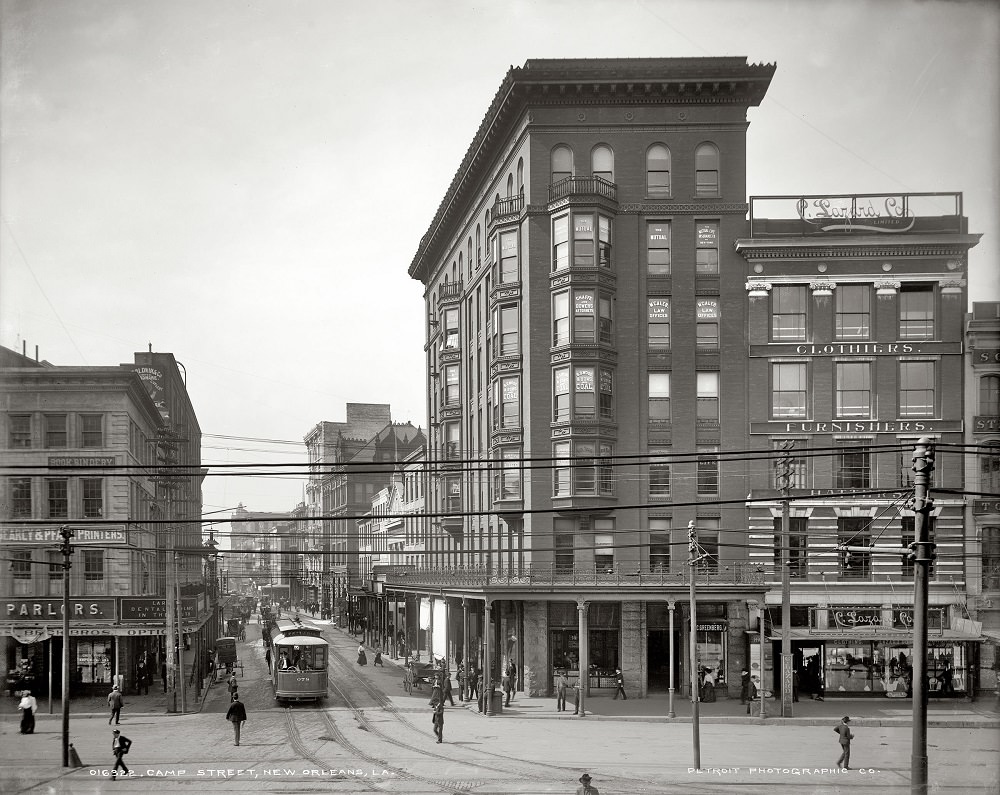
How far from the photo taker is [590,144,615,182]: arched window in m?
39.0

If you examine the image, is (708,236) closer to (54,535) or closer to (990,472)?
(990,472)

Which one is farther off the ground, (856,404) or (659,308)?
(659,308)

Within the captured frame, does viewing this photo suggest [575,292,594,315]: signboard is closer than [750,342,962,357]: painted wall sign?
No

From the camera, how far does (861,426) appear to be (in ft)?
120

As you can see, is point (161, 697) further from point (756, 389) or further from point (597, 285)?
point (756, 389)

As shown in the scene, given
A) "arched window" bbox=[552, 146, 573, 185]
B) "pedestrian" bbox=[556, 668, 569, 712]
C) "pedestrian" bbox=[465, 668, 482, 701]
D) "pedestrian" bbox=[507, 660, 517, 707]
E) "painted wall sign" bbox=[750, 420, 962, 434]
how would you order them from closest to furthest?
1. "pedestrian" bbox=[556, 668, 569, 712]
2. "painted wall sign" bbox=[750, 420, 962, 434]
3. "pedestrian" bbox=[507, 660, 517, 707]
4. "pedestrian" bbox=[465, 668, 482, 701]
5. "arched window" bbox=[552, 146, 573, 185]

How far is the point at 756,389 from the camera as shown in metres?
37.8

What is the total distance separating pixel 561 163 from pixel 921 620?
92.3 ft

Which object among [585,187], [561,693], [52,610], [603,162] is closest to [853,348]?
[585,187]

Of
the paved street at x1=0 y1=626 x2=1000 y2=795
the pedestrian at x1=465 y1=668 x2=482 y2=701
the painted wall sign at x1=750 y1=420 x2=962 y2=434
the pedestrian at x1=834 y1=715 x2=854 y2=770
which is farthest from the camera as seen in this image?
the pedestrian at x1=465 y1=668 x2=482 y2=701

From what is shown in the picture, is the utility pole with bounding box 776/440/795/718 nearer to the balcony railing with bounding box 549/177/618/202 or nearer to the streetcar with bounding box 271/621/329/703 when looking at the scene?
the balcony railing with bounding box 549/177/618/202

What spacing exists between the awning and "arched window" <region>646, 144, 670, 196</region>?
733 inches

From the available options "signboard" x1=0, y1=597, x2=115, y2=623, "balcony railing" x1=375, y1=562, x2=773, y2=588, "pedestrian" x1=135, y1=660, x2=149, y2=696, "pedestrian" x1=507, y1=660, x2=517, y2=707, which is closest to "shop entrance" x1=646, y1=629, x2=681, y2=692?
"balcony railing" x1=375, y1=562, x2=773, y2=588

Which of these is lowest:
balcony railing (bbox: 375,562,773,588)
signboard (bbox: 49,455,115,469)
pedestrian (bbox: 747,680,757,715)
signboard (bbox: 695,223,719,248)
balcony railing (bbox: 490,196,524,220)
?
pedestrian (bbox: 747,680,757,715)
